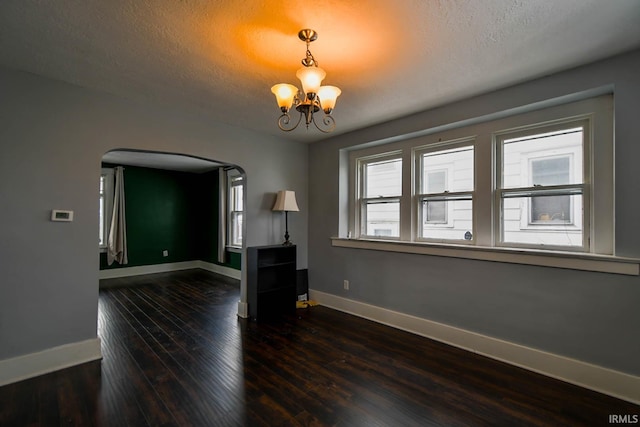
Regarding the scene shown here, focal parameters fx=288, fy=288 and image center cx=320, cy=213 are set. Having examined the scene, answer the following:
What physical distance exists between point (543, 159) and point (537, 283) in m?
1.13

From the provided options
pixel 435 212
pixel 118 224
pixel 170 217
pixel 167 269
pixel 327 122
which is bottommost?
pixel 167 269

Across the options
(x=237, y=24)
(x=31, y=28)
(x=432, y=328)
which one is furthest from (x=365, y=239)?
(x=31, y=28)

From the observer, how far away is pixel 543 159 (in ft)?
8.70

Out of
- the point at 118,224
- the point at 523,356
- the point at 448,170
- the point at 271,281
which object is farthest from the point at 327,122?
the point at 118,224

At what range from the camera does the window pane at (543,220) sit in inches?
97.4

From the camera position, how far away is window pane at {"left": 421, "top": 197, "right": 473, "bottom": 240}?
3113 millimetres

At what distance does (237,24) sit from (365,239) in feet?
9.54

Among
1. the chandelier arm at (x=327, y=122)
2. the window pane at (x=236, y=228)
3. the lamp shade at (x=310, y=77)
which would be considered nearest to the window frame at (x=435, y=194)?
the chandelier arm at (x=327, y=122)

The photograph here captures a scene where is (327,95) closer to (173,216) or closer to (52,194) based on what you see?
(52,194)

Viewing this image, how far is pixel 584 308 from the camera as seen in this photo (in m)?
2.31

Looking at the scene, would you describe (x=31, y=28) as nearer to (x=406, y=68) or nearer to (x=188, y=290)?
(x=406, y=68)

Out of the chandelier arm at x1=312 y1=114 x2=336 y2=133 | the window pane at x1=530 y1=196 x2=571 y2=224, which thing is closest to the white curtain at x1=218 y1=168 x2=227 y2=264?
the chandelier arm at x1=312 y1=114 x2=336 y2=133

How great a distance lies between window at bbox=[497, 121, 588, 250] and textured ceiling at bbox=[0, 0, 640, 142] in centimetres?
59

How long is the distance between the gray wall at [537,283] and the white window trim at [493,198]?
0.32 feet
